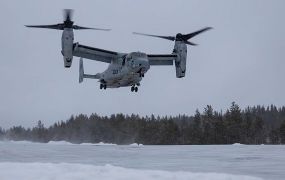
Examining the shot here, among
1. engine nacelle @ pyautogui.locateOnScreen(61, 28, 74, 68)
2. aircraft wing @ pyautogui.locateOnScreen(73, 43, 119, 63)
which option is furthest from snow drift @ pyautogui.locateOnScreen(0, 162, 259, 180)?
aircraft wing @ pyautogui.locateOnScreen(73, 43, 119, 63)

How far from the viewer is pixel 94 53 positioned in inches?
1891

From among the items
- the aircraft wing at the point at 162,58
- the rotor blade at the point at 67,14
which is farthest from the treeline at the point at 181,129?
the rotor blade at the point at 67,14

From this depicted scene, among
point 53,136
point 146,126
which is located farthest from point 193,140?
point 53,136

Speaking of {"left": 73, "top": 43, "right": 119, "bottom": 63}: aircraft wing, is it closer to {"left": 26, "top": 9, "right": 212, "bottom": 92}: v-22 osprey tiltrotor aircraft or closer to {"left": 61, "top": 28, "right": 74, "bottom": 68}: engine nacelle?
{"left": 26, "top": 9, "right": 212, "bottom": 92}: v-22 osprey tiltrotor aircraft

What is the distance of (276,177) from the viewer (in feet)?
51.6

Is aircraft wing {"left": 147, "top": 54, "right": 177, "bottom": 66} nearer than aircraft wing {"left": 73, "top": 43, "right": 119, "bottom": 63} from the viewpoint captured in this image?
No

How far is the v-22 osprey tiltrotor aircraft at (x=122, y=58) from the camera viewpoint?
136 ft

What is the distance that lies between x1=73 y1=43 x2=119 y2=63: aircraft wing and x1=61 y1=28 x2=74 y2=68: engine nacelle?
3.67 meters

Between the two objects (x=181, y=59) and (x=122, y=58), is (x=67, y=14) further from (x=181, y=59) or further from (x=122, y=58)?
(x=181, y=59)

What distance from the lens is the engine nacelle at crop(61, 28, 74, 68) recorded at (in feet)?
134

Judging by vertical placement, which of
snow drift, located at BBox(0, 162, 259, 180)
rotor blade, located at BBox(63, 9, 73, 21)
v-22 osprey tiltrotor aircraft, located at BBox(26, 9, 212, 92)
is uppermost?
rotor blade, located at BBox(63, 9, 73, 21)

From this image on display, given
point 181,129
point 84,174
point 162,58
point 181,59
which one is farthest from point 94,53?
point 181,129

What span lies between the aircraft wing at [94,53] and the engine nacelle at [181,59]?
7125 millimetres

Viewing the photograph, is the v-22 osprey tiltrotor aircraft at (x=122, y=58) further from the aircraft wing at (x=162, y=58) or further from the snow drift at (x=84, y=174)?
the snow drift at (x=84, y=174)
